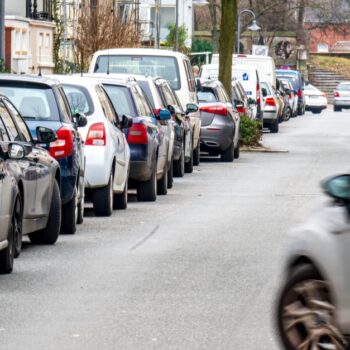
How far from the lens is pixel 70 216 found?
15.8m

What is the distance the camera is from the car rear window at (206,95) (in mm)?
31739

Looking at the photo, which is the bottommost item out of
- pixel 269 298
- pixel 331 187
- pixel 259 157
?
pixel 259 157

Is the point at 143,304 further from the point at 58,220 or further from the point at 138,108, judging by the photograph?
the point at 138,108

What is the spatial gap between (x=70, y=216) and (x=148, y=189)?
481 centimetres

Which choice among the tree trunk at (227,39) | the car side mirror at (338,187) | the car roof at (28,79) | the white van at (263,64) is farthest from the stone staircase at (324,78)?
the car side mirror at (338,187)

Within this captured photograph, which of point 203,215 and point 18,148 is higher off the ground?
point 18,148

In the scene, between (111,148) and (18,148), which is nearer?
(18,148)

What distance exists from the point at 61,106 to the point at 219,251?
102 inches

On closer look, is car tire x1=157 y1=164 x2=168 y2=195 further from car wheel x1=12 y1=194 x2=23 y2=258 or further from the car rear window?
the car rear window

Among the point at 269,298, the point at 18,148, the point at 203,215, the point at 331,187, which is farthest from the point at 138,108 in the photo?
the point at 331,187

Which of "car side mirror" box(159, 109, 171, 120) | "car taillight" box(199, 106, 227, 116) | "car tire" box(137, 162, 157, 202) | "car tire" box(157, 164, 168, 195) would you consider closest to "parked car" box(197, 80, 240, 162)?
"car taillight" box(199, 106, 227, 116)

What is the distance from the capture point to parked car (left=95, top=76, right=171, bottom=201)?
789 inches

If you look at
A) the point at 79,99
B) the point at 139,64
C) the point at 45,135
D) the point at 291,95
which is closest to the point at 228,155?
the point at 139,64

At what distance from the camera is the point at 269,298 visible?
36.4 ft
